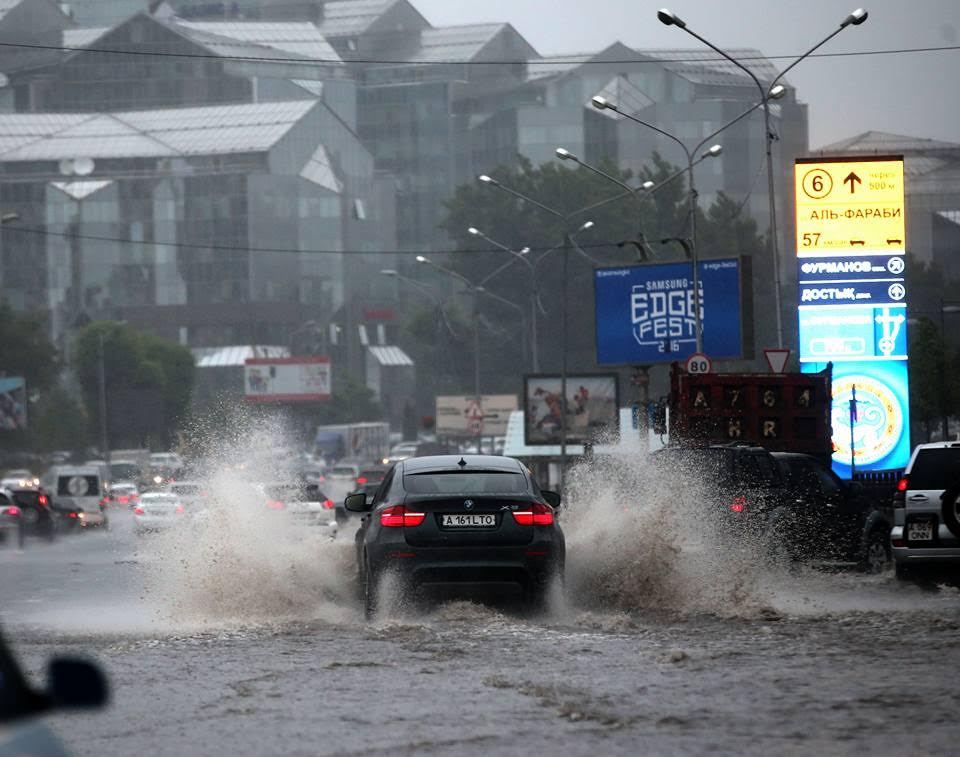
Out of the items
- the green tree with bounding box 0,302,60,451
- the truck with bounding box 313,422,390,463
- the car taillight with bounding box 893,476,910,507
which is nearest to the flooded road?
the car taillight with bounding box 893,476,910,507

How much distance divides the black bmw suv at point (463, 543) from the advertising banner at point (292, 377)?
117256 millimetres

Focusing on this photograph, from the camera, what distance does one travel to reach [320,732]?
8.78m

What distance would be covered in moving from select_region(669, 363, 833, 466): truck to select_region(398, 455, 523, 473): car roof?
13753 millimetres

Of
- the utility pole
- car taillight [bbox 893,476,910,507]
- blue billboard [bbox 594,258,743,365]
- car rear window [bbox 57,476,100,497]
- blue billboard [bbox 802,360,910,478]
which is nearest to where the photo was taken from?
car taillight [bbox 893,476,910,507]

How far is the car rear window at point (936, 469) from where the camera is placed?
57.8 feet

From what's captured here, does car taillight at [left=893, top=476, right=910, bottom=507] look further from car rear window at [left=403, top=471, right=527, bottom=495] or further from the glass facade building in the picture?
the glass facade building

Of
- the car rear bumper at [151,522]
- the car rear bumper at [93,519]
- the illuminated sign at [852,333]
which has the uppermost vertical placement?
the illuminated sign at [852,333]

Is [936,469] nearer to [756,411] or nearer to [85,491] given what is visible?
[756,411]

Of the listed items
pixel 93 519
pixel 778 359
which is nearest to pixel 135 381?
pixel 93 519

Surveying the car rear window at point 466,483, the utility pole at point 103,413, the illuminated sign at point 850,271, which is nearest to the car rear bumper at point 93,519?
the illuminated sign at point 850,271

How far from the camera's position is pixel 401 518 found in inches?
587

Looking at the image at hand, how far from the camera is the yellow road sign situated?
43.0 meters

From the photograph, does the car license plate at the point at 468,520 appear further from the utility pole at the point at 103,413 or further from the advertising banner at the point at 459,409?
the advertising banner at the point at 459,409

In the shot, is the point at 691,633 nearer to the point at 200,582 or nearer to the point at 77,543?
the point at 200,582
